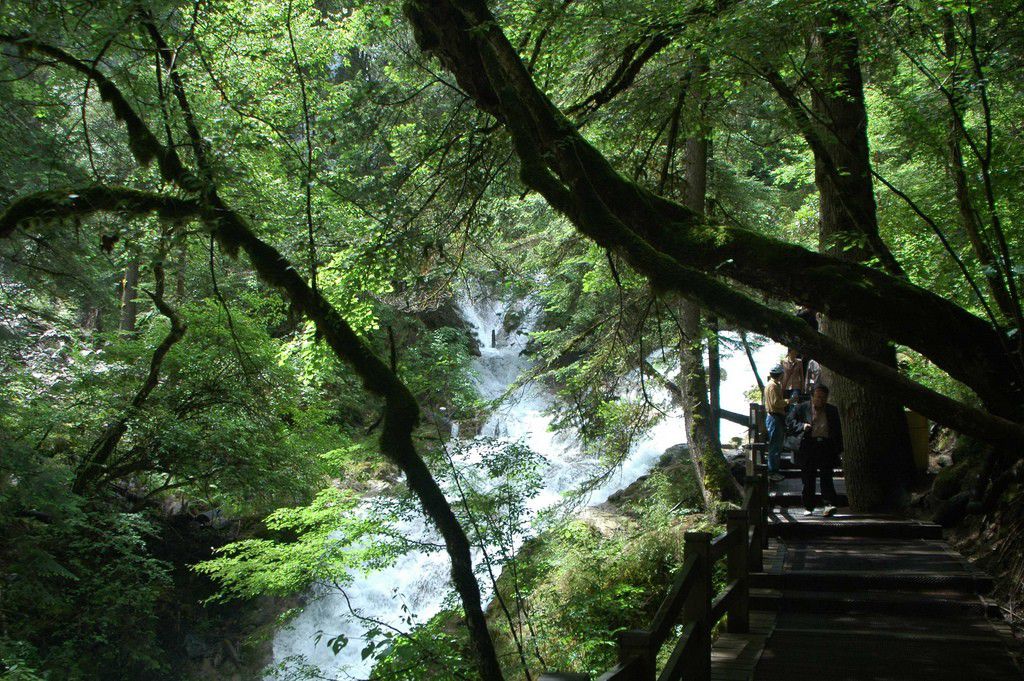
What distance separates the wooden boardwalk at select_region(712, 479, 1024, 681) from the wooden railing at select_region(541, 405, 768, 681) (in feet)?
1.19

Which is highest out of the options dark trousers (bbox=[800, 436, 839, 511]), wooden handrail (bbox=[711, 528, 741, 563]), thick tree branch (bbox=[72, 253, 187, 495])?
thick tree branch (bbox=[72, 253, 187, 495])

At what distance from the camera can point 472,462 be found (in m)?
14.3

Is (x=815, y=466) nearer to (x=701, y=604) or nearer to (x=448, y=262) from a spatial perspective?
(x=701, y=604)

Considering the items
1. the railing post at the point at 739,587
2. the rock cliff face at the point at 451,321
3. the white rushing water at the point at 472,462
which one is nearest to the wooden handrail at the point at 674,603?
the railing post at the point at 739,587

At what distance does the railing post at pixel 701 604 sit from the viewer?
490 centimetres

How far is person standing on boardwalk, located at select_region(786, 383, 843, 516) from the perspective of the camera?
383 inches

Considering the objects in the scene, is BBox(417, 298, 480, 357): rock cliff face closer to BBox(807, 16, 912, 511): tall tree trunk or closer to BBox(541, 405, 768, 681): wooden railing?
BBox(807, 16, 912, 511): tall tree trunk

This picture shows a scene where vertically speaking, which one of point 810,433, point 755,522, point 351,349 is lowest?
point 755,522

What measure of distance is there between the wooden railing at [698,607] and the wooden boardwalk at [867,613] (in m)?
0.36

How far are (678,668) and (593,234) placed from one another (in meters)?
3.28

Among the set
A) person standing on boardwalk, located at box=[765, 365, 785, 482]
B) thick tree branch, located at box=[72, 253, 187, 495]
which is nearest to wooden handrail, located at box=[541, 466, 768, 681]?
person standing on boardwalk, located at box=[765, 365, 785, 482]

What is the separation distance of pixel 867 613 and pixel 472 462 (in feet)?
27.6

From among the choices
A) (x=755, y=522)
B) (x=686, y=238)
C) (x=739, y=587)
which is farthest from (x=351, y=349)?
(x=755, y=522)

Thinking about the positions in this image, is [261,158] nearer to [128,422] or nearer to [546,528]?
[128,422]
